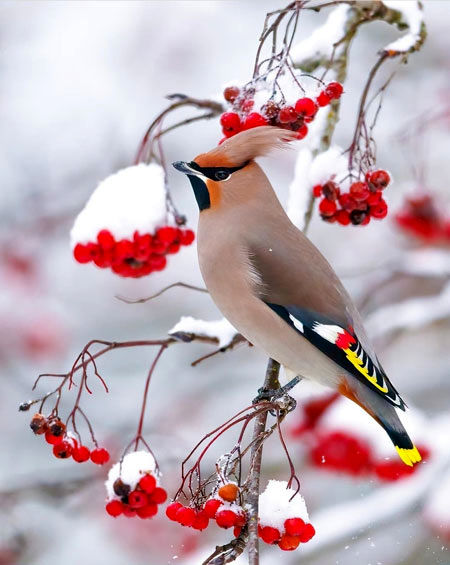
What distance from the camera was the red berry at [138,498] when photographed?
2223 mm

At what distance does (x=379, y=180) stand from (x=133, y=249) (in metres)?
0.66

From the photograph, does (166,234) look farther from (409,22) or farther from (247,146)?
(409,22)

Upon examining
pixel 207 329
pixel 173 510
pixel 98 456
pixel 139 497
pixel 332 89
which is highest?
pixel 332 89

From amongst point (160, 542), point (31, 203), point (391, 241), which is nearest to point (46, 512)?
point (160, 542)

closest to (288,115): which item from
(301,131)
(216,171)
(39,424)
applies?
(301,131)

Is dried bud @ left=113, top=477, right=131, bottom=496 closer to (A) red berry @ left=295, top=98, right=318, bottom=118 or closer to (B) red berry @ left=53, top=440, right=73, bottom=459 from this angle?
(B) red berry @ left=53, top=440, right=73, bottom=459

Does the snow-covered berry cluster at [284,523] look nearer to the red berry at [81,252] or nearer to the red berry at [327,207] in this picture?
the red berry at [327,207]

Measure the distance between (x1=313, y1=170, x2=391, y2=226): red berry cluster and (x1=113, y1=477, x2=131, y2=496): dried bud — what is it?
2.77 ft

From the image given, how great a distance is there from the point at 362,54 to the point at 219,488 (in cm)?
472

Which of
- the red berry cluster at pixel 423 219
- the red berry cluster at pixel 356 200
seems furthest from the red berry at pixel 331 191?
the red berry cluster at pixel 423 219

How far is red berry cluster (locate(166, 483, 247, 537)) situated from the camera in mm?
1841

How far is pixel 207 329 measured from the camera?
2.54 metres

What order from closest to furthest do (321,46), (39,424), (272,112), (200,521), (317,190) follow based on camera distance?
(200,521) < (39,424) < (272,112) < (317,190) < (321,46)

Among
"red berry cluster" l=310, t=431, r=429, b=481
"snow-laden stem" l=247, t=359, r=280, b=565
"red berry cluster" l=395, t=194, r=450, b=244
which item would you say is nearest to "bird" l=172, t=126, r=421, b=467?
"snow-laden stem" l=247, t=359, r=280, b=565
